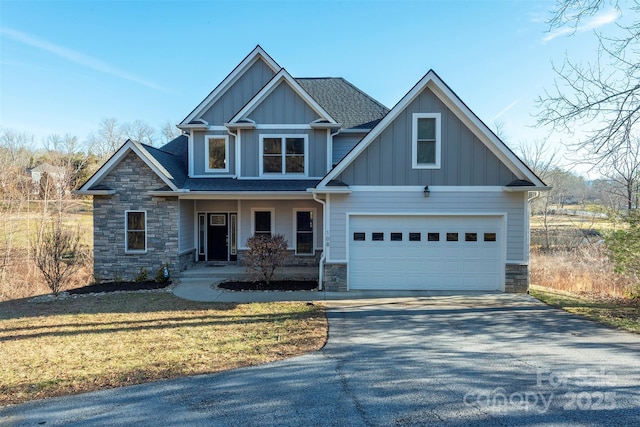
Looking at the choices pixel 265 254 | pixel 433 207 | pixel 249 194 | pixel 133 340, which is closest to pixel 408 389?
pixel 133 340

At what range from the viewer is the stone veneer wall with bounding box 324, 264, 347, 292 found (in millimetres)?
10266

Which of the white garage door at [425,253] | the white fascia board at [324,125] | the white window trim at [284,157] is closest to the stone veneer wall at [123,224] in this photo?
the white window trim at [284,157]

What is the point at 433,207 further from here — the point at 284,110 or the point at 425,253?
the point at 284,110

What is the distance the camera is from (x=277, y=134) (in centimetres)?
1320

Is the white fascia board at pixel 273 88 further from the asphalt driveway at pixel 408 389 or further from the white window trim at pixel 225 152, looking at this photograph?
the asphalt driveway at pixel 408 389

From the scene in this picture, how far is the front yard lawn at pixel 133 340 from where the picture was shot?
482 centimetres

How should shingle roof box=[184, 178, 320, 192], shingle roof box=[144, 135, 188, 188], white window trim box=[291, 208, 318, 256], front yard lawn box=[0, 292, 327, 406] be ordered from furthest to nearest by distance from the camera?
1. white window trim box=[291, 208, 318, 256]
2. shingle roof box=[144, 135, 188, 188]
3. shingle roof box=[184, 178, 320, 192]
4. front yard lawn box=[0, 292, 327, 406]

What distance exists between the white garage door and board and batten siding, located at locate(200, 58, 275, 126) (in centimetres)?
711

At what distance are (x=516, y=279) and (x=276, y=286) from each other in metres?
6.95

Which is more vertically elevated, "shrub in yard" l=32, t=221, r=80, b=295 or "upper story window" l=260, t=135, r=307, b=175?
"upper story window" l=260, t=135, r=307, b=175

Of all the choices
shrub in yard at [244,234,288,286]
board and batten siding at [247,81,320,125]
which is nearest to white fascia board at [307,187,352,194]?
shrub in yard at [244,234,288,286]

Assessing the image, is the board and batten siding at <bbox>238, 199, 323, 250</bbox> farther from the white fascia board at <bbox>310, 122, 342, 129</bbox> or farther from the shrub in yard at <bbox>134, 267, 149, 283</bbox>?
the shrub in yard at <bbox>134, 267, 149, 283</bbox>

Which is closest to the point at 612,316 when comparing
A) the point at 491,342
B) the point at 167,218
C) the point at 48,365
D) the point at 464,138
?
the point at 491,342

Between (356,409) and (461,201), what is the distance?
7619mm
